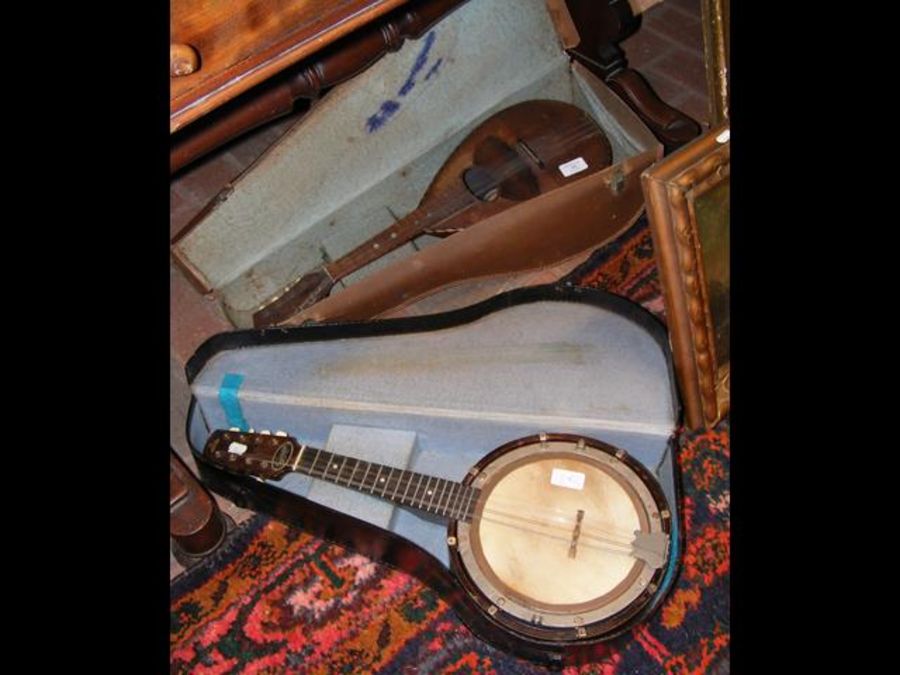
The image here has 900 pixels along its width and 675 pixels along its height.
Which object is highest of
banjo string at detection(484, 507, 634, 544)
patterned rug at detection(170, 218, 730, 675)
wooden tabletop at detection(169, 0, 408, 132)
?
wooden tabletop at detection(169, 0, 408, 132)

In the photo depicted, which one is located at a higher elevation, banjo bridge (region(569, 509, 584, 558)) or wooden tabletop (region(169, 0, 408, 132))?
wooden tabletop (region(169, 0, 408, 132))

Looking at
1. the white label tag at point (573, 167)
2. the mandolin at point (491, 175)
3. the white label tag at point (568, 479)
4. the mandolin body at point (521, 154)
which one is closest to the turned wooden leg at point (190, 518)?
the mandolin at point (491, 175)

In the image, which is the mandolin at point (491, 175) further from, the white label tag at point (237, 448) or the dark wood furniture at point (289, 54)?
the white label tag at point (237, 448)

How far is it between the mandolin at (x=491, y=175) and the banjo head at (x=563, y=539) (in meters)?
0.84

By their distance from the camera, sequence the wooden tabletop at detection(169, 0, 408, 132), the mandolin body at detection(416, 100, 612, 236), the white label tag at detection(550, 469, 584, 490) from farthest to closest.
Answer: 1. the mandolin body at detection(416, 100, 612, 236)
2. the white label tag at detection(550, 469, 584, 490)
3. the wooden tabletop at detection(169, 0, 408, 132)

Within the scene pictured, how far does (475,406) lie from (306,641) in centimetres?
73

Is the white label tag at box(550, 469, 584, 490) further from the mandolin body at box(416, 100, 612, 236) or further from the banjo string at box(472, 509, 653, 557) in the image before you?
the mandolin body at box(416, 100, 612, 236)

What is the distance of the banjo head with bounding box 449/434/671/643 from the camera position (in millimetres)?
1536

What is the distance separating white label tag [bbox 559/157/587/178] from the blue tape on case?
1.23 meters

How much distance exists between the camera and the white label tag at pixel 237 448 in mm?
1748

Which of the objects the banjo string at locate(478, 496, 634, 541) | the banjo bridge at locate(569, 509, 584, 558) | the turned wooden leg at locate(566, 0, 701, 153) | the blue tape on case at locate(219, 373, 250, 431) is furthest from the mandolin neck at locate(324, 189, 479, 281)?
the banjo bridge at locate(569, 509, 584, 558)

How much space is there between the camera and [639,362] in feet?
6.06
